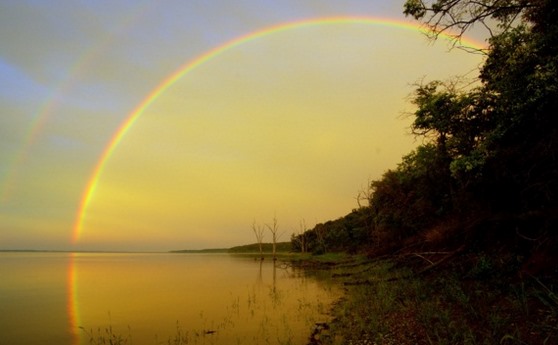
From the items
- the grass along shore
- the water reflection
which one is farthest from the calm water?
the grass along shore

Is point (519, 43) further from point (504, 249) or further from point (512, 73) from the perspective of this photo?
point (504, 249)

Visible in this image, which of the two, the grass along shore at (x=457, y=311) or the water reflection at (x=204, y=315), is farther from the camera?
the water reflection at (x=204, y=315)

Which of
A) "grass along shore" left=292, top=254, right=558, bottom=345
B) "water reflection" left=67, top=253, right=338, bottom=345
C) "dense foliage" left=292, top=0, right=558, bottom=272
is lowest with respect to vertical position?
"water reflection" left=67, top=253, right=338, bottom=345

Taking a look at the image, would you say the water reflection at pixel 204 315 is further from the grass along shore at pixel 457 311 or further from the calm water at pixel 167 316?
the grass along shore at pixel 457 311

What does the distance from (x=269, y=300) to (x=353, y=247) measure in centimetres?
5224

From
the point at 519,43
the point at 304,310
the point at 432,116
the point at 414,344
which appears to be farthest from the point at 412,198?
the point at 414,344

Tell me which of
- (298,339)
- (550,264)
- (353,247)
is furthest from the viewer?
(353,247)

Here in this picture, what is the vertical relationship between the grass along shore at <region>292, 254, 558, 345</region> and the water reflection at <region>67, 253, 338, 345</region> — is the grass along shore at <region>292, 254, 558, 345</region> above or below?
above

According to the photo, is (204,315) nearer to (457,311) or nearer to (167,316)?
(167,316)

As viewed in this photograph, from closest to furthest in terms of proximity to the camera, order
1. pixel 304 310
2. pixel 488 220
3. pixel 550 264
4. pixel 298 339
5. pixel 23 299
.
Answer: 1. pixel 550 264
2. pixel 298 339
3. pixel 488 220
4. pixel 304 310
5. pixel 23 299

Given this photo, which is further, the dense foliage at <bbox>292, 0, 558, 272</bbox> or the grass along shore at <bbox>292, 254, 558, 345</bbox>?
the dense foliage at <bbox>292, 0, 558, 272</bbox>

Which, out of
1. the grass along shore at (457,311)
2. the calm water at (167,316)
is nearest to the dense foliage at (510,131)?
the grass along shore at (457,311)

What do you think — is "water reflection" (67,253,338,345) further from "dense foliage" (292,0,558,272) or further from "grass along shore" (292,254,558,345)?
"dense foliage" (292,0,558,272)

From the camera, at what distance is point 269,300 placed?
2622 cm
